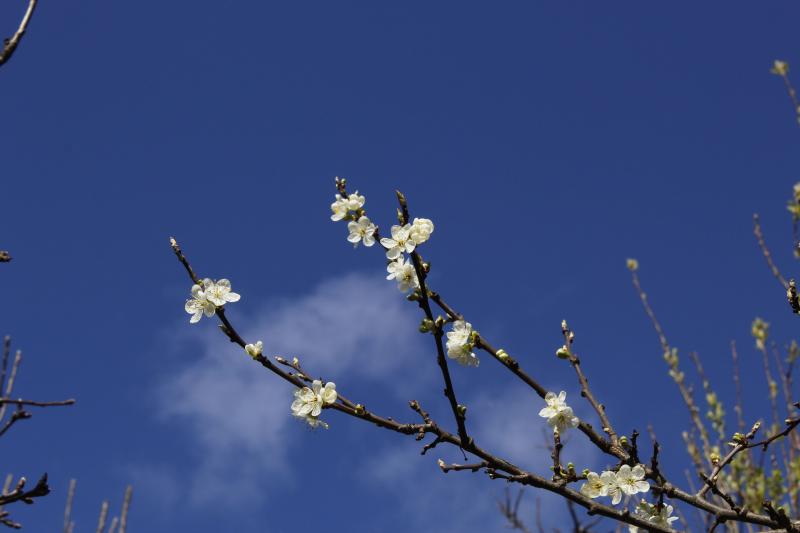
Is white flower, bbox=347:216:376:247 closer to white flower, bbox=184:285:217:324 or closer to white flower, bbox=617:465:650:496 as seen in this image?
white flower, bbox=184:285:217:324

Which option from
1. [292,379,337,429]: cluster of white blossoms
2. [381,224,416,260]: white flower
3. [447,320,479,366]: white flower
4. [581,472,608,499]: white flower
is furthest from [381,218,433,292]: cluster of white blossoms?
[581,472,608,499]: white flower

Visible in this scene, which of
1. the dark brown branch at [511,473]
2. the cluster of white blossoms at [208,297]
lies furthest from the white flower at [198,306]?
the dark brown branch at [511,473]

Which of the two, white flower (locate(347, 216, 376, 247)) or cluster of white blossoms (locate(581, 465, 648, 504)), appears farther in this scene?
white flower (locate(347, 216, 376, 247))

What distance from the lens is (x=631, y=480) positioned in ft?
→ 7.77

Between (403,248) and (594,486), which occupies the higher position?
(403,248)

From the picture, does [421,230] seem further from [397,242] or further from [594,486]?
[594,486]

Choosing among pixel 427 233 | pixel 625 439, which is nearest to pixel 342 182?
pixel 427 233

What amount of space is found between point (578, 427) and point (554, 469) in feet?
0.67

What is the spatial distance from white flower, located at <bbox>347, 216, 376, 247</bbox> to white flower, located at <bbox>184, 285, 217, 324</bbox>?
1.81 feet

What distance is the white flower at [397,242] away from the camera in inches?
91.7

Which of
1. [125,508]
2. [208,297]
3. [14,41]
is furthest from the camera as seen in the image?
[125,508]

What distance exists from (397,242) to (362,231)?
0.13 m

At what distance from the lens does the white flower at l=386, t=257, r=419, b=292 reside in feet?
8.00

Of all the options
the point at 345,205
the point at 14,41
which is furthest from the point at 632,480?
the point at 14,41
